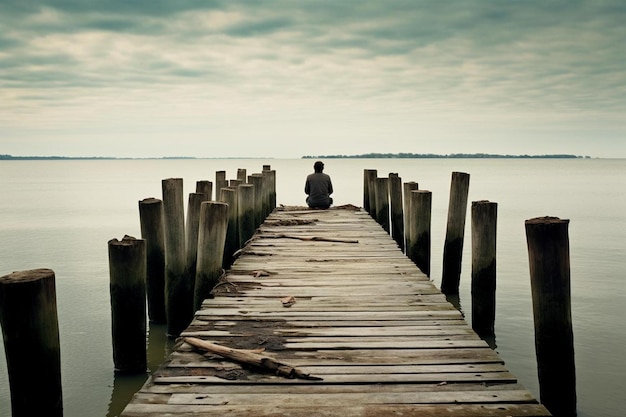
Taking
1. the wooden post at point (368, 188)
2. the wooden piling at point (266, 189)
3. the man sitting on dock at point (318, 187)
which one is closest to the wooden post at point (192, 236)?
the wooden piling at point (266, 189)

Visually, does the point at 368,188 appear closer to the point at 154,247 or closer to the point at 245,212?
the point at 245,212

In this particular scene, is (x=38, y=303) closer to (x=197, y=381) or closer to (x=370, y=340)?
(x=197, y=381)

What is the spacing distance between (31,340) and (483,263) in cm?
537

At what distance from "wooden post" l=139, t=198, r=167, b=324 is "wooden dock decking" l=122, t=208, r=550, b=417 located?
1.21 meters

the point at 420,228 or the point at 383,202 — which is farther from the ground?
the point at 383,202

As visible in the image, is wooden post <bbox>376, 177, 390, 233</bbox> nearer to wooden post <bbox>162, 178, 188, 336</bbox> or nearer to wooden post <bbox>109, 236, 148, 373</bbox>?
wooden post <bbox>162, 178, 188, 336</bbox>

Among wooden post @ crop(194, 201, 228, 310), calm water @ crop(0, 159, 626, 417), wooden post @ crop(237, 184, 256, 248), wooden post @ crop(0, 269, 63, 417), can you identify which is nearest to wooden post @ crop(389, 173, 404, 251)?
calm water @ crop(0, 159, 626, 417)

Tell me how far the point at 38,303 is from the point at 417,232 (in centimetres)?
680

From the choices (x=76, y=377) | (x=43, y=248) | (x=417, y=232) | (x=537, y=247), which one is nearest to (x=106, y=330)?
(x=76, y=377)

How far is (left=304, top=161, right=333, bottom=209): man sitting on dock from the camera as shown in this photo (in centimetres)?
1362

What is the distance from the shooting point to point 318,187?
14125 mm

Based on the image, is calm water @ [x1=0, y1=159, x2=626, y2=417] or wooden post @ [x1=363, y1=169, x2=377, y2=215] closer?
calm water @ [x1=0, y1=159, x2=626, y2=417]

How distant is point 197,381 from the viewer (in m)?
3.57

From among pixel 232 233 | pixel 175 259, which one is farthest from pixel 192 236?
pixel 232 233
